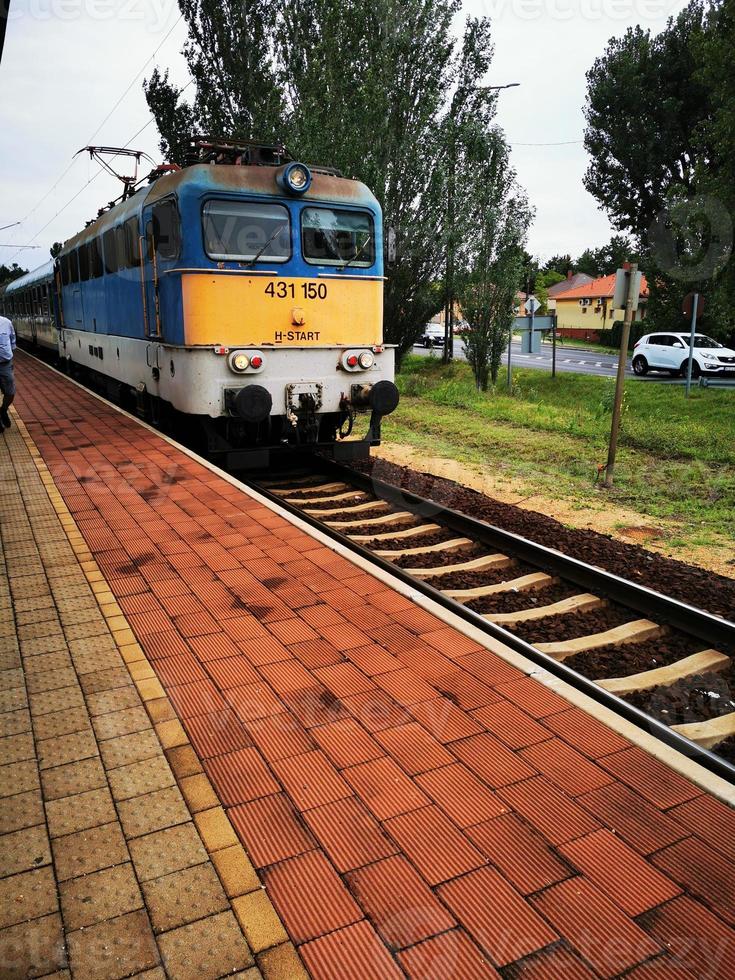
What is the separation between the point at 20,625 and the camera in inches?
166

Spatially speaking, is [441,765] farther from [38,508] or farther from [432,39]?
[432,39]

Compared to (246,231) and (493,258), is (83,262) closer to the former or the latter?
(246,231)

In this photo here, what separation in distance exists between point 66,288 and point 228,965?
1628cm

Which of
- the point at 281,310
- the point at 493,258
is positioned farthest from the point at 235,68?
the point at 281,310

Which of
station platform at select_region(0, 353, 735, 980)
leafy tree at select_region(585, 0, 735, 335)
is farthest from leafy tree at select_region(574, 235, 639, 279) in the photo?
station platform at select_region(0, 353, 735, 980)

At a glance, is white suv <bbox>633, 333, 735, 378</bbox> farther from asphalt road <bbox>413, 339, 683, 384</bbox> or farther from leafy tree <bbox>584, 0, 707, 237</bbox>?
leafy tree <bbox>584, 0, 707, 237</bbox>

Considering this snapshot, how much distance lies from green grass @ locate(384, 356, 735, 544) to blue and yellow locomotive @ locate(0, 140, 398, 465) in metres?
2.93

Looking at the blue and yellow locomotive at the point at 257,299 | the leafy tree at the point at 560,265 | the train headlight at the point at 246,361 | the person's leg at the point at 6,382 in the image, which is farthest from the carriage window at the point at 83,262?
the leafy tree at the point at 560,265

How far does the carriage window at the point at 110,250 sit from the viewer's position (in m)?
11.0

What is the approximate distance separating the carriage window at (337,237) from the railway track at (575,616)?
9.88 feet

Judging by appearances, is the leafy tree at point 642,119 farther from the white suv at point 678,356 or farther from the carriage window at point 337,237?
the carriage window at point 337,237

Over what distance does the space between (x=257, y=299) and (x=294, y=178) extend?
144 cm

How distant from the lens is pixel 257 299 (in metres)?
8.20

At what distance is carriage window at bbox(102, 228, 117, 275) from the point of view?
11.0 meters
